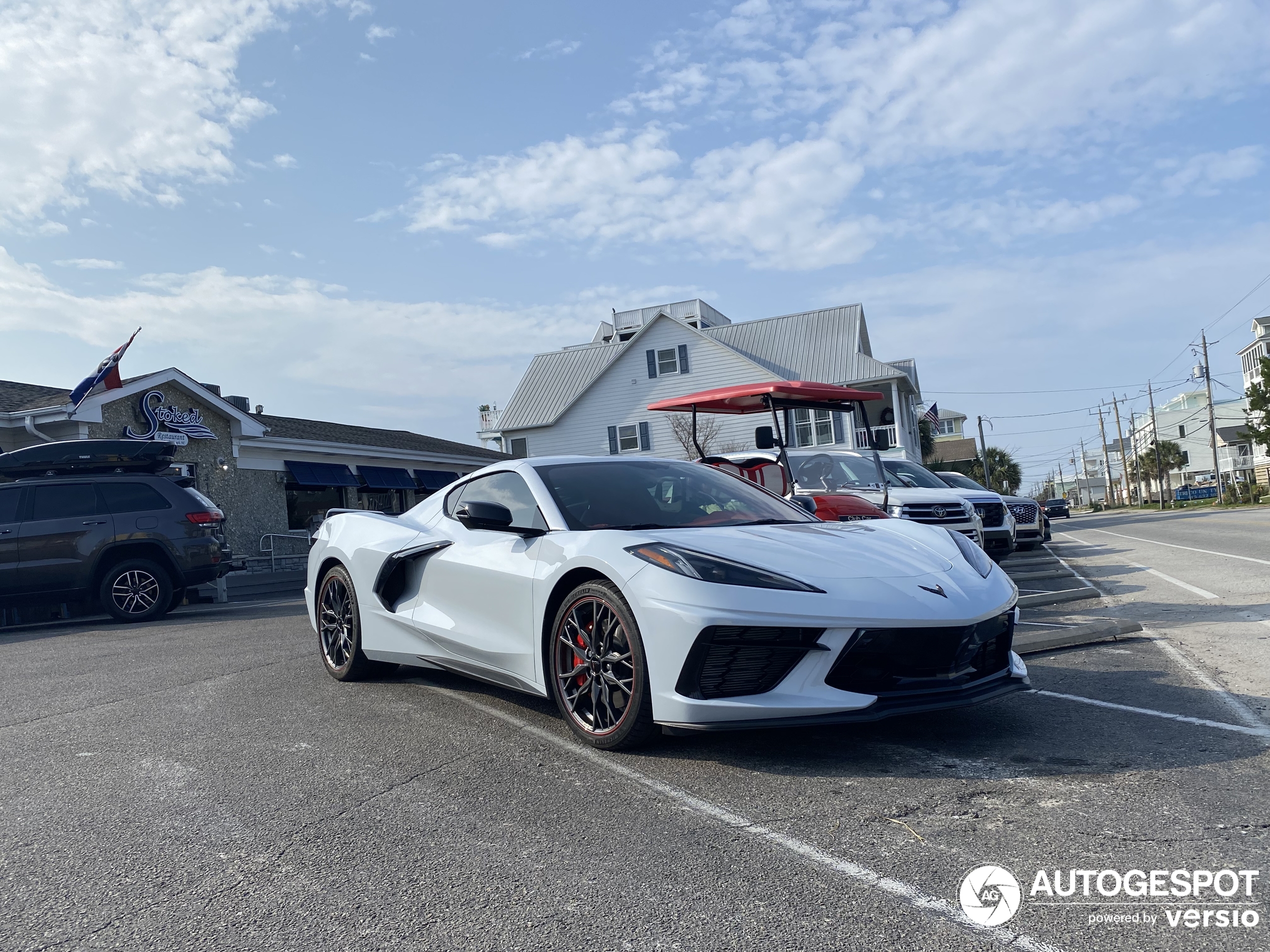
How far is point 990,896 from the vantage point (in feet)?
8.21

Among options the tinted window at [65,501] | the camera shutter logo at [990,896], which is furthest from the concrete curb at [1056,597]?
the tinted window at [65,501]

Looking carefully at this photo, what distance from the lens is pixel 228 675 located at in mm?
6516

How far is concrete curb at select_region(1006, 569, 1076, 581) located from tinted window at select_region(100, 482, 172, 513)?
9.87 m

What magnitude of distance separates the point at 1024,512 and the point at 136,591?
1315 cm

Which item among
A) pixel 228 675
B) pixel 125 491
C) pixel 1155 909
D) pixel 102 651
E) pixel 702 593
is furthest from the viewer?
pixel 125 491

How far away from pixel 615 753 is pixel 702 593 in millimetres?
843

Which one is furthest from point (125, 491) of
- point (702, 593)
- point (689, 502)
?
point (702, 593)

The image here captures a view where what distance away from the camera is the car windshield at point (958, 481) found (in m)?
16.4

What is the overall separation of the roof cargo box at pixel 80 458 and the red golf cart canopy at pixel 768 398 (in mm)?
6314

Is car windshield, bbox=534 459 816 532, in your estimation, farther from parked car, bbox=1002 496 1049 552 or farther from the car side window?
parked car, bbox=1002 496 1049 552

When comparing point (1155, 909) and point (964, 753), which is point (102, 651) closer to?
point (964, 753)

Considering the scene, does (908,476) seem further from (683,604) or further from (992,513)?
(683,604)

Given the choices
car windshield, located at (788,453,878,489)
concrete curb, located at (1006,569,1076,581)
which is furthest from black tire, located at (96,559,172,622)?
concrete curb, located at (1006,569,1076,581)

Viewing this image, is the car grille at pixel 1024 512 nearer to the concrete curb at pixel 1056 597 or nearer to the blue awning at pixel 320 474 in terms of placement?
the concrete curb at pixel 1056 597
